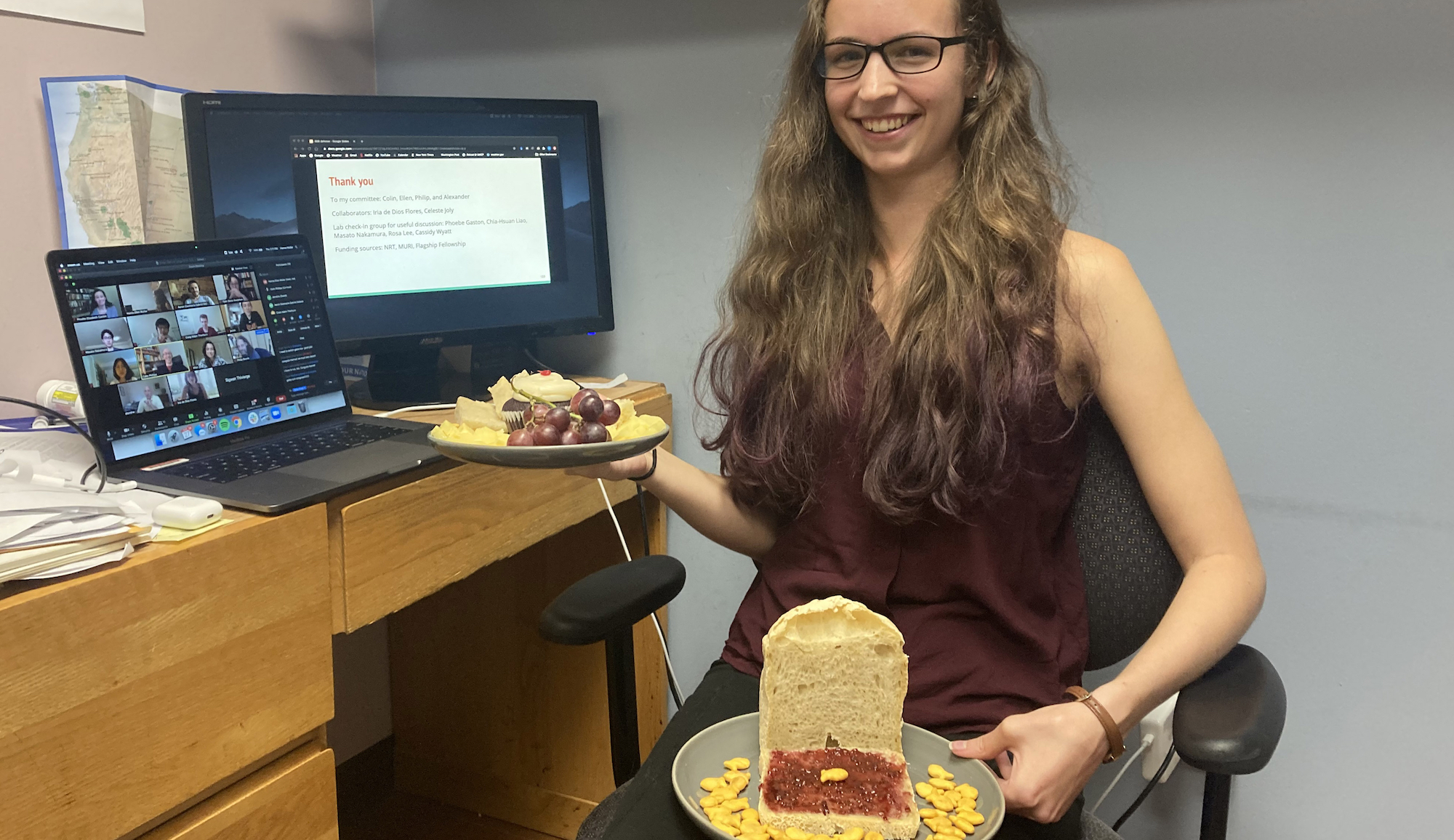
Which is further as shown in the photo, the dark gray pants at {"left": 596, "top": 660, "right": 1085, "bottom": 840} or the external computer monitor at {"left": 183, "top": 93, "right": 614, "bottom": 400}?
the external computer monitor at {"left": 183, "top": 93, "right": 614, "bottom": 400}

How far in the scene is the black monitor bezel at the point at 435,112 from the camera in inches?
54.9

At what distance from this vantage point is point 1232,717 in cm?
89

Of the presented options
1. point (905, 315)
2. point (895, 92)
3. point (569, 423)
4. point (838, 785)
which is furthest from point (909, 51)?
point (838, 785)

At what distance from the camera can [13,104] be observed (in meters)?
1.32

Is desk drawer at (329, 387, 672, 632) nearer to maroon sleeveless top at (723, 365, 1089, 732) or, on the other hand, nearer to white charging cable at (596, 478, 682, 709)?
white charging cable at (596, 478, 682, 709)

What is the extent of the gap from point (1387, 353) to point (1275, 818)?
2.22 feet

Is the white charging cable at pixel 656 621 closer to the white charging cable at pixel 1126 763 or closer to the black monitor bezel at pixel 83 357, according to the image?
the black monitor bezel at pixel 83 357

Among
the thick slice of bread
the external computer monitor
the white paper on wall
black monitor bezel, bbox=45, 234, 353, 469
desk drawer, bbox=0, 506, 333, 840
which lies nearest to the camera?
desk drawer, bbox=0, 506, 333, 840

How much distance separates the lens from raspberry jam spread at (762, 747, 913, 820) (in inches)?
33.9

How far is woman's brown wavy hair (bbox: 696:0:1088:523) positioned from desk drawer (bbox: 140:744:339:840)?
559 mm

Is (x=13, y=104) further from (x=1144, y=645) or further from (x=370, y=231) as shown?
(x=1144, y=645)

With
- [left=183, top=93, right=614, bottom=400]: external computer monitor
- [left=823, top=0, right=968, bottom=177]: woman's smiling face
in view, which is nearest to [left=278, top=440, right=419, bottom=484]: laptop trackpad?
[left=183, top=93, right=614, bottom=400]: external computer monitor

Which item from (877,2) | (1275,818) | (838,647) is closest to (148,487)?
(838,647)

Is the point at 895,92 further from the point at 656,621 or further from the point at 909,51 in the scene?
the point at 656,621
